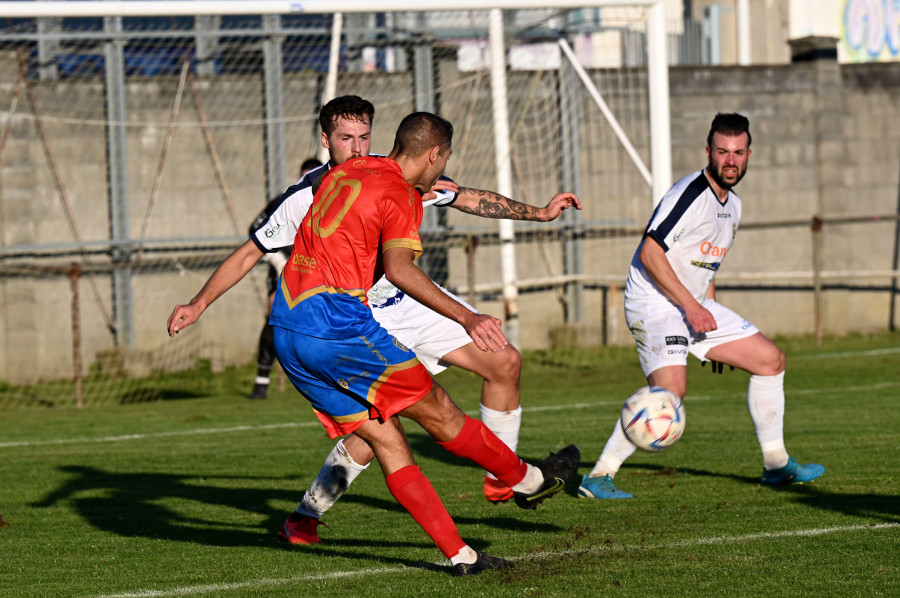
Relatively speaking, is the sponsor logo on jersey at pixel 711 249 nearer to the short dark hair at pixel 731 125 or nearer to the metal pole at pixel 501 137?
the short dark hair at pixel 731 125

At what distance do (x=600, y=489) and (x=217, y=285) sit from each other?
94.8 inches

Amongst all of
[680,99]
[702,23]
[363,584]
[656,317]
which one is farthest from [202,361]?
[702,23]

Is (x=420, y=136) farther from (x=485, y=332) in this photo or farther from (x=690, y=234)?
(x=690, y=234)

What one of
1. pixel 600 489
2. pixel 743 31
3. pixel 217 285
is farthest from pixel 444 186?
pixel 743 31

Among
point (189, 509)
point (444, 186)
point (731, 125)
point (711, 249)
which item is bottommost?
point (189, 509)

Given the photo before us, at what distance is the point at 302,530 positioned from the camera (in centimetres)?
525

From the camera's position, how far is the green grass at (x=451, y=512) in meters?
4.36

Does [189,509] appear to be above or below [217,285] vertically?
below

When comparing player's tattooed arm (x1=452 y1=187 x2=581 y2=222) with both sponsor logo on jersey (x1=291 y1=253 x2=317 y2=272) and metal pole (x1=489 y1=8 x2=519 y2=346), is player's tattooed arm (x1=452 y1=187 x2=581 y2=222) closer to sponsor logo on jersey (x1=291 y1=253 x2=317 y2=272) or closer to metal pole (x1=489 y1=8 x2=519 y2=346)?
sponsor logo on jersey (x1=291 y1=253 x2=317 y2=272)

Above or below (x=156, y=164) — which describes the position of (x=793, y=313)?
below

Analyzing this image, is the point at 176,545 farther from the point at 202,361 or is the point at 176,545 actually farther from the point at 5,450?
the point at 202,361

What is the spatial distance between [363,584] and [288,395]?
7352mm

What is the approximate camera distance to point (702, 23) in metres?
20.1

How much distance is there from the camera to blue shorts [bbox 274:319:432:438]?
432 centimetres
